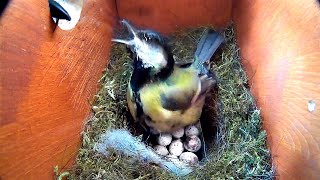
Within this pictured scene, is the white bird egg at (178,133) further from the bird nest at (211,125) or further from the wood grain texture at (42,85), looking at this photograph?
the wood grain texture at (42,85)

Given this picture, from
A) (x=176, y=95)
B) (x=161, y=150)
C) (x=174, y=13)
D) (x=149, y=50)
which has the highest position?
(x=174, y=13)

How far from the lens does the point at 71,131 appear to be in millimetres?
1431

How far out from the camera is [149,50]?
1.47m

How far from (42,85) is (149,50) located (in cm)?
35

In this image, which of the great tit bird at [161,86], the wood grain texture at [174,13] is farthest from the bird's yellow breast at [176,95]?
the wood grain texture at [174,13]

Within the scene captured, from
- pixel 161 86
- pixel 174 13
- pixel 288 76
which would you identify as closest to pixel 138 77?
pixel 161 86

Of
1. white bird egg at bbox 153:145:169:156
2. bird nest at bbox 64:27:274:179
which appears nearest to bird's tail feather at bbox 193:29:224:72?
bird nest at bbox 64:27:274:179

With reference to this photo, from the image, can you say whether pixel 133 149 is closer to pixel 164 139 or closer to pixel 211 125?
pixel 164 139

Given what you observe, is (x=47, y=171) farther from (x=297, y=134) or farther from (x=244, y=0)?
(x=244, y=0)

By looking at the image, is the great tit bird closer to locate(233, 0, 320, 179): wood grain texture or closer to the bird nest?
the bird nest

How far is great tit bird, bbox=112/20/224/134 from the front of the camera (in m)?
1.48

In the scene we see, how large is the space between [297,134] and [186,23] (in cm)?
70

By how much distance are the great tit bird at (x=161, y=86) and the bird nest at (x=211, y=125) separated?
66mm

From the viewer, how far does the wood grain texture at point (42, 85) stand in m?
1.14
